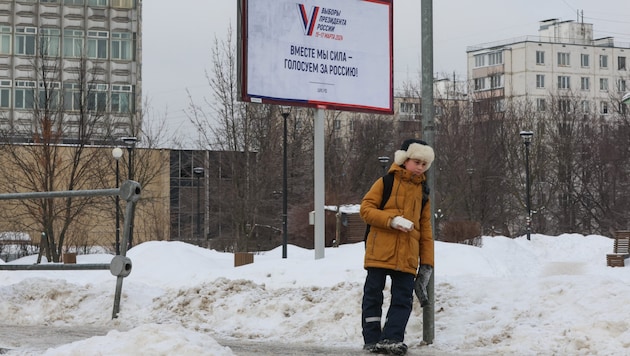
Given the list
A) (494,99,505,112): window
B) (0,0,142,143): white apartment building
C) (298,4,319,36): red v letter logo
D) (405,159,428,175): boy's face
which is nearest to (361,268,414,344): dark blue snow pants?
(405,159,428,175): boy's face

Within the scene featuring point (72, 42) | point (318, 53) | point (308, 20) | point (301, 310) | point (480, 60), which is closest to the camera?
point (301, 310)

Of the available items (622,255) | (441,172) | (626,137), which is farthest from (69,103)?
(622,255)

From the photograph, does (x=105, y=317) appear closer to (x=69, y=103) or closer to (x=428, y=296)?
(x=428, y=296)

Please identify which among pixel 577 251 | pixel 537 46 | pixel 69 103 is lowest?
pixel 577 251

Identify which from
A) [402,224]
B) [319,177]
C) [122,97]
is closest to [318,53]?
[319,177]

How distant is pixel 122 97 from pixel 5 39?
1021cm

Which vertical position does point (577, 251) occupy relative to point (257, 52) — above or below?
below

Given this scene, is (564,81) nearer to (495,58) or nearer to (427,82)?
(495,58)

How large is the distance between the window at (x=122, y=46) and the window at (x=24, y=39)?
6278mm

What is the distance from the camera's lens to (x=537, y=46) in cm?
10581

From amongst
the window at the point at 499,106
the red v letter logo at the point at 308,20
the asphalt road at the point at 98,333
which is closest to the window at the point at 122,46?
the window at the point at 499,106

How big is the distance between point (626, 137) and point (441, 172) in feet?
43.3

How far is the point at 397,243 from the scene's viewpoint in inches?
325

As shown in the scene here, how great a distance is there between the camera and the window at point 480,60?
4257 inches
